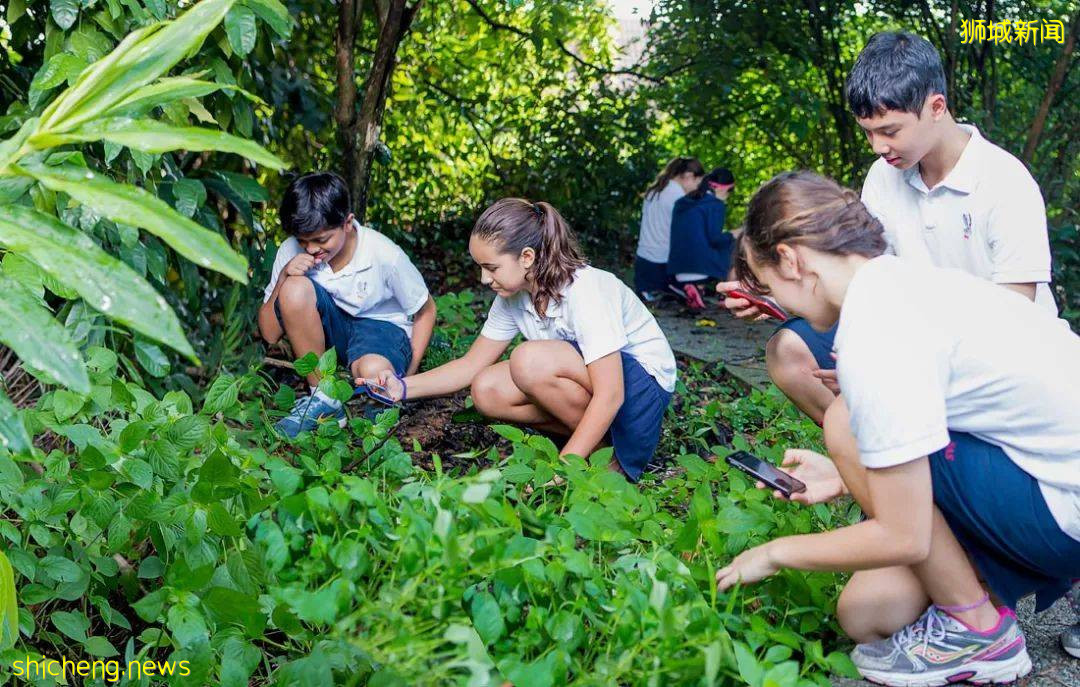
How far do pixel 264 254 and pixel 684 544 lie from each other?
2.47 metres

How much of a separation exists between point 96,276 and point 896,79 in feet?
6.48

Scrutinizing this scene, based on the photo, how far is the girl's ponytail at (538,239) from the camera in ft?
9.92

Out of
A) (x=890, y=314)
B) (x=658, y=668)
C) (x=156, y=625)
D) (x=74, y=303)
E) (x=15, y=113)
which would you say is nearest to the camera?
(x=658, y=668)

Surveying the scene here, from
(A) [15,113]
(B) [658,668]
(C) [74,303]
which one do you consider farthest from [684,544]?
(A) [15,113]

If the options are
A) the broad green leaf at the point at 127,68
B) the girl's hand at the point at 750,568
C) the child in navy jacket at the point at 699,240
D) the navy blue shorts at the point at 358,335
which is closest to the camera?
the broad green leaf at the point at 127,68

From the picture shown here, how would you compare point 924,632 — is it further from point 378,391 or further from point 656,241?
point 656,241

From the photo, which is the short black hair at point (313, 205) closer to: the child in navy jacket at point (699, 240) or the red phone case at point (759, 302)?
the red phone case at point (759, 302)

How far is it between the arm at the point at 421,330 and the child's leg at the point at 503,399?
565 millimetres

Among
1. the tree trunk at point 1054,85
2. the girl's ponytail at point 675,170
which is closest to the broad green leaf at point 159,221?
the tree trunk at point 1054,85

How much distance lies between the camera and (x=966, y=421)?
1950 mm

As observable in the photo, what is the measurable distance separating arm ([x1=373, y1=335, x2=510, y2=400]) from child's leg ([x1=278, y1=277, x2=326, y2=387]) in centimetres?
50

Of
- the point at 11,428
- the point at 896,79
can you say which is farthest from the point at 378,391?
the point at 11,428

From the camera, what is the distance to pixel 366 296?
12.5ft

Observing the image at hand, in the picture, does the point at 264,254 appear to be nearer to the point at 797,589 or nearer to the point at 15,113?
the point at 15,113
